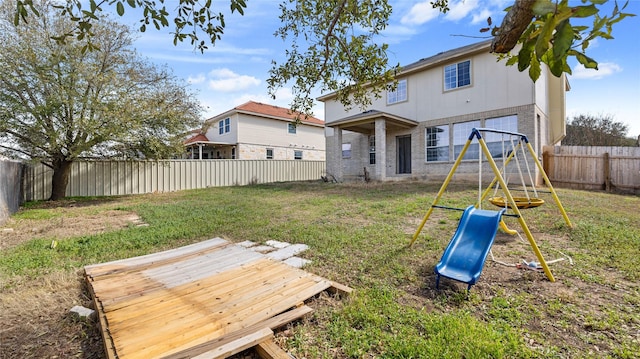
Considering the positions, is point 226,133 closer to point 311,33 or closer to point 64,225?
point 64,225

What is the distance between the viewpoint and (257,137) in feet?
76.1

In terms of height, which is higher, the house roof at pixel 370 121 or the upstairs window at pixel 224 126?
the upstairs window at pixel 224 126

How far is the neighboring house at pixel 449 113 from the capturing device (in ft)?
38.3

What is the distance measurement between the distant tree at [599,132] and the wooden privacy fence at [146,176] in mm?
27234

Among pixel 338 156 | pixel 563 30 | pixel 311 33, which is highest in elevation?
pixel 311 33

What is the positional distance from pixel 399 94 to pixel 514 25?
14.7m

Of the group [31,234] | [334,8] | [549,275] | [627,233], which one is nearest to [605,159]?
[627,233]

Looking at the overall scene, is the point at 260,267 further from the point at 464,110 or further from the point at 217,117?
the point at 217,117

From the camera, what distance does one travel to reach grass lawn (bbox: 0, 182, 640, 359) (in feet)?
7.54

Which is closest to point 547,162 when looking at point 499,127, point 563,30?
point 499,127

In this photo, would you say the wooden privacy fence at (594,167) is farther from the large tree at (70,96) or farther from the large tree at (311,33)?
the large tree at (70,96)

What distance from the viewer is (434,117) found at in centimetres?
1382

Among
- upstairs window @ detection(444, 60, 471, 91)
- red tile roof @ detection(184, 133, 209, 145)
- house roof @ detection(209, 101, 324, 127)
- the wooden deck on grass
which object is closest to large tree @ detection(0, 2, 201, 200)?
the wooden deck on grass

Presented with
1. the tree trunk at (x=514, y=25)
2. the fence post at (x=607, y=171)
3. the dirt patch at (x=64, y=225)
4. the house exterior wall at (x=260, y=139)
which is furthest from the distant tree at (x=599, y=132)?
the dirt patch at (x=64, y=225)
